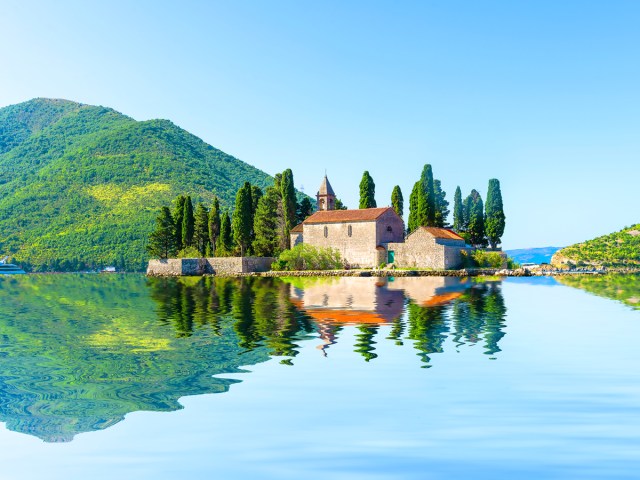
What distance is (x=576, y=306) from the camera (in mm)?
22125

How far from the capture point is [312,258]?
56031mm

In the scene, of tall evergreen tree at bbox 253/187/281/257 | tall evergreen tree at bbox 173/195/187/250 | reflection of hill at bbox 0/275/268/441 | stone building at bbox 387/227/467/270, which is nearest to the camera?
reflection of hill at bbox 0/275/268/441

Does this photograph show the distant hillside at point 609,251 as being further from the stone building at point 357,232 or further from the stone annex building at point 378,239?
the stone building at point 357,232

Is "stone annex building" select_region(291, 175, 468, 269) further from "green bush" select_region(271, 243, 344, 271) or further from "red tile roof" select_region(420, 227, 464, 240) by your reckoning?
"green bush" select_region(271, 243, 344, 271)

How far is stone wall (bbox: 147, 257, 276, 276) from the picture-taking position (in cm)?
5856

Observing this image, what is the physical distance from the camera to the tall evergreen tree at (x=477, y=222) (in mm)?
57812

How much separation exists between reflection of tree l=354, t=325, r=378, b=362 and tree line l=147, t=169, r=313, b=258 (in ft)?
149

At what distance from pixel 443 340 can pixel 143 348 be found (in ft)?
21.0

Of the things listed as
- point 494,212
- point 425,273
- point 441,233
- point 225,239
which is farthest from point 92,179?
point 425,273

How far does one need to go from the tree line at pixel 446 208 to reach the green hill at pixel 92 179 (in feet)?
158

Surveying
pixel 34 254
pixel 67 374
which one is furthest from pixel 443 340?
pixel 34 254

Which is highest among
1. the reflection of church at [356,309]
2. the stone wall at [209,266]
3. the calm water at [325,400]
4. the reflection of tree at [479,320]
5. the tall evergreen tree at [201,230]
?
the tall evergreen tree at [201,230]

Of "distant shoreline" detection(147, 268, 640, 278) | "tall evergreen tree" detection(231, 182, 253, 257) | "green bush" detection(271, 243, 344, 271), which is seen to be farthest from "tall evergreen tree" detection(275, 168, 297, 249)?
"distant shoreline" detection(147, 268, 640, 278)

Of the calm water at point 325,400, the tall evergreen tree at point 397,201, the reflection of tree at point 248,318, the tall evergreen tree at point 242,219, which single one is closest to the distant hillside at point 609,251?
the tall evergreen tree at point 397,201
